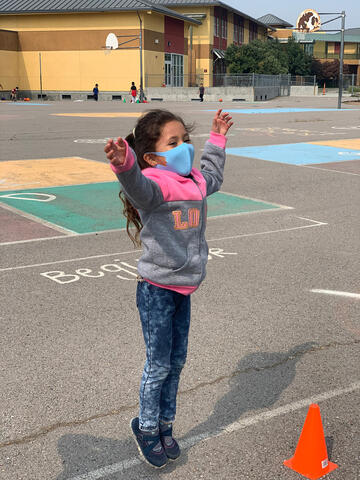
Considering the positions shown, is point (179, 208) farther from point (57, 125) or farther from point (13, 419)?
point (57, 125)

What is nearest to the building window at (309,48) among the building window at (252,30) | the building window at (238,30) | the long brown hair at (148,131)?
the building window at (252,30)

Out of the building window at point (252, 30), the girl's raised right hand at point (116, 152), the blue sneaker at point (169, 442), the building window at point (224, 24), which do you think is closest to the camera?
the girl's raised right hand at point (116, 152)

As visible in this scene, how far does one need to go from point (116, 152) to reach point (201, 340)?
2649mm

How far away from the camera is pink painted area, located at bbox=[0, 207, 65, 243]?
8422 mm

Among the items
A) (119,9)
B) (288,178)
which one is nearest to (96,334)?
(288,178)

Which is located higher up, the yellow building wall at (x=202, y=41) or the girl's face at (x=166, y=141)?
the yellow building wall at (x=202, y=41)

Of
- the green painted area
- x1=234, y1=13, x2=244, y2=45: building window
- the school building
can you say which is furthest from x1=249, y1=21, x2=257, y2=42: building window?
the green painted area

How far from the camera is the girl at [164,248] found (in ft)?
10.2

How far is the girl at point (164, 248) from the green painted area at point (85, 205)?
557 cm

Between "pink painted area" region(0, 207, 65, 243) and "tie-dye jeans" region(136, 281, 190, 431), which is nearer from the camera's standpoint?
"tie-dye jeans" region(136, 281, 190, 431)

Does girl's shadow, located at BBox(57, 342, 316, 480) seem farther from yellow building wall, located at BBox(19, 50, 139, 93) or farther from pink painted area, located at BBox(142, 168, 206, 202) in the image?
yellow building wall, located at BBox(19, 50, 139, 93)

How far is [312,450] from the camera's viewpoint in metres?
3.24

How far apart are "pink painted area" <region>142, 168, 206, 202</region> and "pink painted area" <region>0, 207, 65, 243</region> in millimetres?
5549

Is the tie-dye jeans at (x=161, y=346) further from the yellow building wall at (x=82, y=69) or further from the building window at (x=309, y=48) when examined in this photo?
the building window at (x=309, y=48)
